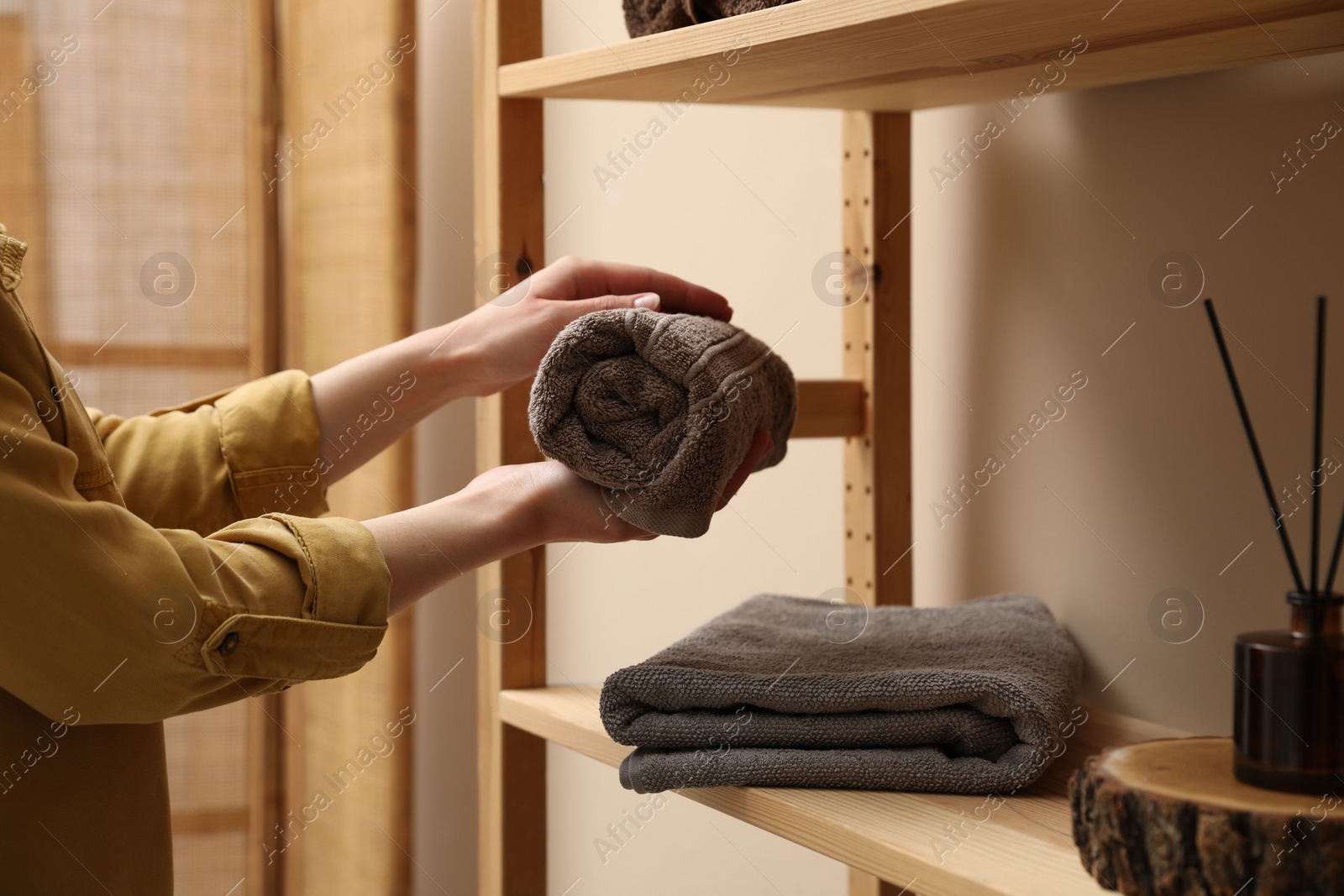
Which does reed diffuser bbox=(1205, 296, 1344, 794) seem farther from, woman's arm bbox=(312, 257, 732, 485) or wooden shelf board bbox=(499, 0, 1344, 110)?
woman's arm bbox=(312, 257, 732, 485)

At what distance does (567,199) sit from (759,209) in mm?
351

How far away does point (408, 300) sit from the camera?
1.39 m

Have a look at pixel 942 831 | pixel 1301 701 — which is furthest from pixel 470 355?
pixel 1301 701

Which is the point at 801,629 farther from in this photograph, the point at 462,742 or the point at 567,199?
the point at 462,742

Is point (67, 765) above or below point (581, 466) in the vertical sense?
below

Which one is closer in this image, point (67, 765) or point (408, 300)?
point (67, 765)

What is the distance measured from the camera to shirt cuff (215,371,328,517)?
2.77 feet

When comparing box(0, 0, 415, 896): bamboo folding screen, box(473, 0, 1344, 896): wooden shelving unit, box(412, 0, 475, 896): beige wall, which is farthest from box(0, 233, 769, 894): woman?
box(412, 0, 475, 896): beige wall

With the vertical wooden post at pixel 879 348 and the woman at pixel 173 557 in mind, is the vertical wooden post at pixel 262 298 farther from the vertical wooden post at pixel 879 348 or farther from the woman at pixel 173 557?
the vertical wooden post at pixel 879 348

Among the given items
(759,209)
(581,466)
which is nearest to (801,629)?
(581,466)

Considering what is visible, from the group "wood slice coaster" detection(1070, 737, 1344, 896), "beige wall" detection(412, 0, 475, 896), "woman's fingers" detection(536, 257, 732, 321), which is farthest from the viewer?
"beige wall" detection(412, 0, 475, 896)

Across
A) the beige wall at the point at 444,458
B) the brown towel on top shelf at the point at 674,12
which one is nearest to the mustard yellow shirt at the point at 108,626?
the brown towel on top shelf at the point at 674,12

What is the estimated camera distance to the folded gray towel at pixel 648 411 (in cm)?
64

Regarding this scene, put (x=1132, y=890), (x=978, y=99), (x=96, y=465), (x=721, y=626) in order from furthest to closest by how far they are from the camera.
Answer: (x=978, y=99) < (x=721, y=626) < (x=96, y=465) < (x=1132, y=890)
